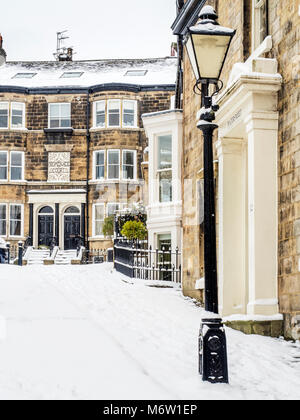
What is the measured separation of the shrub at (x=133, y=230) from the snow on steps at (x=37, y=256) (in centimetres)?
1081

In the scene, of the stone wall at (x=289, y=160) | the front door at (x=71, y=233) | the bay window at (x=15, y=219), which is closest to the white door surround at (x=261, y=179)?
the stone wall at (x=289, y=160)

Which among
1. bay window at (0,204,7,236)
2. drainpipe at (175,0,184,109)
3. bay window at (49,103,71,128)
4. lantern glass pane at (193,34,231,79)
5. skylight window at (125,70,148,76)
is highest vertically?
skylight window at (125,70,148,76)

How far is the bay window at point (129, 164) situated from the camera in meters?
34.4

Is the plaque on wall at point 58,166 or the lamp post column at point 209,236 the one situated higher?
the plaque on wall at point 58,166

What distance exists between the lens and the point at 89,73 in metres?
37.6

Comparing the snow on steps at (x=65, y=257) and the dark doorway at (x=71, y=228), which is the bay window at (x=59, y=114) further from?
the snow on steps at (x=65, y=257)

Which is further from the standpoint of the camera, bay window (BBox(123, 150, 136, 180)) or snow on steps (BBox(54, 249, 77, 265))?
bay window (BBox(123, 150, 136, 180))

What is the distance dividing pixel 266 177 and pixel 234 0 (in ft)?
13.2

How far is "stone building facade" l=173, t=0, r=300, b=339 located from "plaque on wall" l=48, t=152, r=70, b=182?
23313mm

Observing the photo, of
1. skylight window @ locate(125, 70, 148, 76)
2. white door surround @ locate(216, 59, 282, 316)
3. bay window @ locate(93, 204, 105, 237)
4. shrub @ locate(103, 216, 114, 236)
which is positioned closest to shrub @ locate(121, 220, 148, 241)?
shrub @ locate(103, 216, 114, 236)

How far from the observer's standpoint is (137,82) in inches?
1382

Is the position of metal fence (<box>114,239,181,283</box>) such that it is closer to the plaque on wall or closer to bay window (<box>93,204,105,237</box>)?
bay window (<box>93,204,105,237</box>)

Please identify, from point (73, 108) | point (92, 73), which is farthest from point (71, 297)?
point (92, 73)

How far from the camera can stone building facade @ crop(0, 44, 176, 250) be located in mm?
34344
